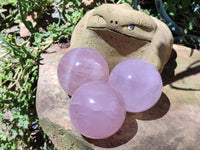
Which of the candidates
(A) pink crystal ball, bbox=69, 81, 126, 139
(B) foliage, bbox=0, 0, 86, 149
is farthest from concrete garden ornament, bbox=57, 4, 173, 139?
(B) foliage, bbox=0, 0, 86, 149

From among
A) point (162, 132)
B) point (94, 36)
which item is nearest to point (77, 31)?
point (94, 36)

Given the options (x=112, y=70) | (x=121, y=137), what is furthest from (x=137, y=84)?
(x=121, y=137)

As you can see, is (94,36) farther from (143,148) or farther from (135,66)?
(143,148)

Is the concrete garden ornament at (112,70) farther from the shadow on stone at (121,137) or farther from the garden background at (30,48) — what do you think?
Result: the garden background at (30,48)

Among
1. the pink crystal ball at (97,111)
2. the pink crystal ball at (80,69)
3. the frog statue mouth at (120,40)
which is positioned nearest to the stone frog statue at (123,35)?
the frog statue mouth at (120,40)

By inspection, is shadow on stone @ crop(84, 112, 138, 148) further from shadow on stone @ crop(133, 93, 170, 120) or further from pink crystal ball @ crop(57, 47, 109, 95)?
pink crystal ball @ crop(57, 47, 109, 95)
